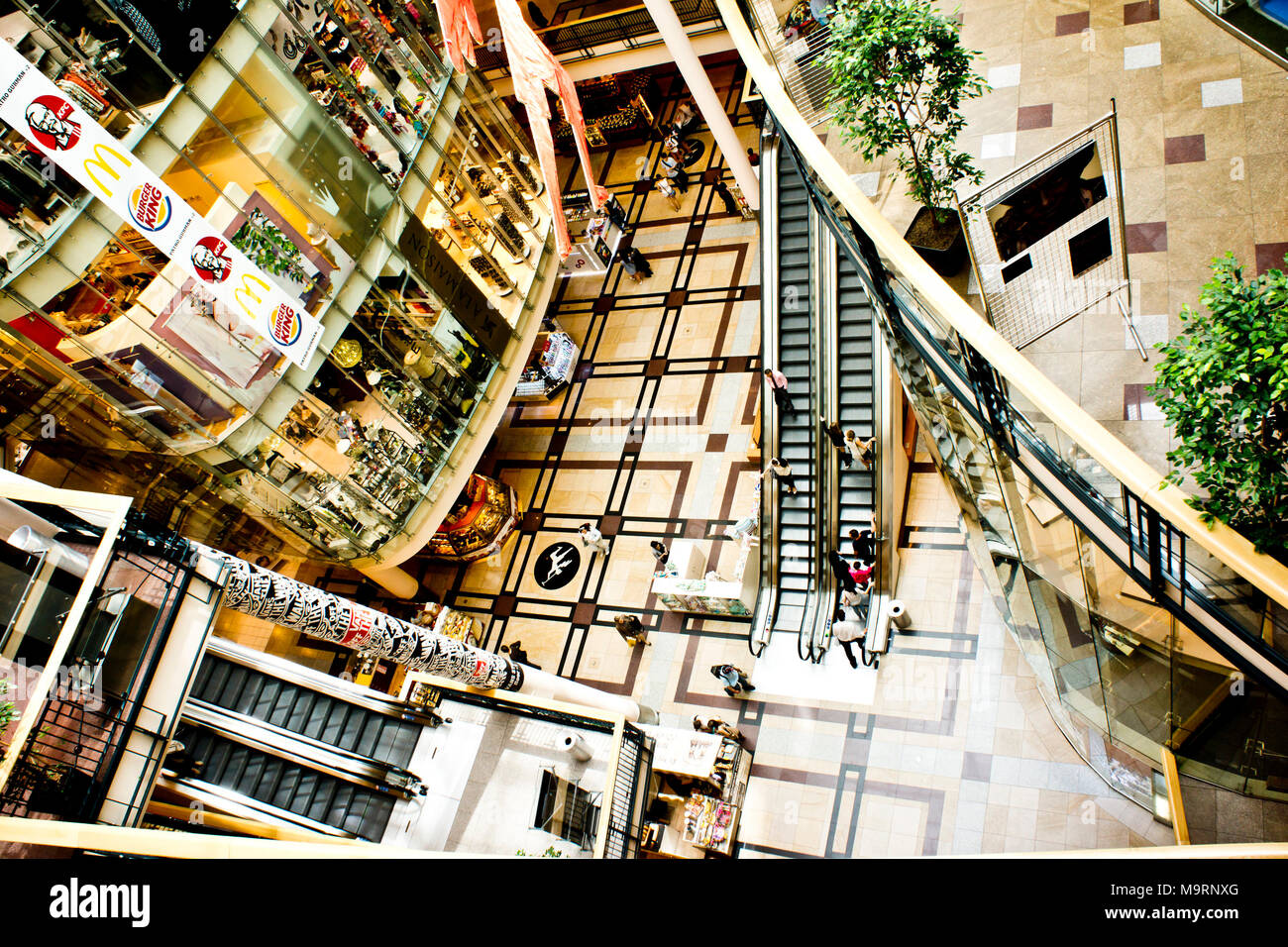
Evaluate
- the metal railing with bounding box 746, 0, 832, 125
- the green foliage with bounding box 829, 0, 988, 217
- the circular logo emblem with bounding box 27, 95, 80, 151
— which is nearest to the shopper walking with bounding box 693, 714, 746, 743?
the green foliage with bounding box 829, 0, 988, 217

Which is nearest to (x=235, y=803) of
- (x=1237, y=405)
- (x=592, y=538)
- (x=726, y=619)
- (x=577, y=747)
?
(x=577, y=747)

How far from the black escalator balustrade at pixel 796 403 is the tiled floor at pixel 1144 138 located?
2966mm

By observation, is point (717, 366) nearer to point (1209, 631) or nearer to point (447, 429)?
point (447, 429)

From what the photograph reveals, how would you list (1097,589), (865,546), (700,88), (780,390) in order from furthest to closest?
(700,88) → (780,390) → (865,546) → (1097,589)

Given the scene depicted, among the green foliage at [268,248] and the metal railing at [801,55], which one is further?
the green foliage at [268,248]

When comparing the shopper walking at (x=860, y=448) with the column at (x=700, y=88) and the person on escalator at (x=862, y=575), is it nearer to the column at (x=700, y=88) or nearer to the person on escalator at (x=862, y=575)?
the person on escalator at (x=862, y=575)

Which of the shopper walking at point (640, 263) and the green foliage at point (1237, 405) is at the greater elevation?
the shopper walking at point (640, 263)

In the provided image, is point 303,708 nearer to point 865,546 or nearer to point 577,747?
point 577,747

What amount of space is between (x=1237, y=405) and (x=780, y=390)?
8.18m

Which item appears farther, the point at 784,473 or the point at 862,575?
the point at 784,473

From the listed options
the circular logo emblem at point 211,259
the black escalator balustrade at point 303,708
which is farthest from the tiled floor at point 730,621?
the circular logo emblem at point 211,259

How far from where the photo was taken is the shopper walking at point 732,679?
39.1 feet

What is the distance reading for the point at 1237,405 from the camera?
15.9 ft
